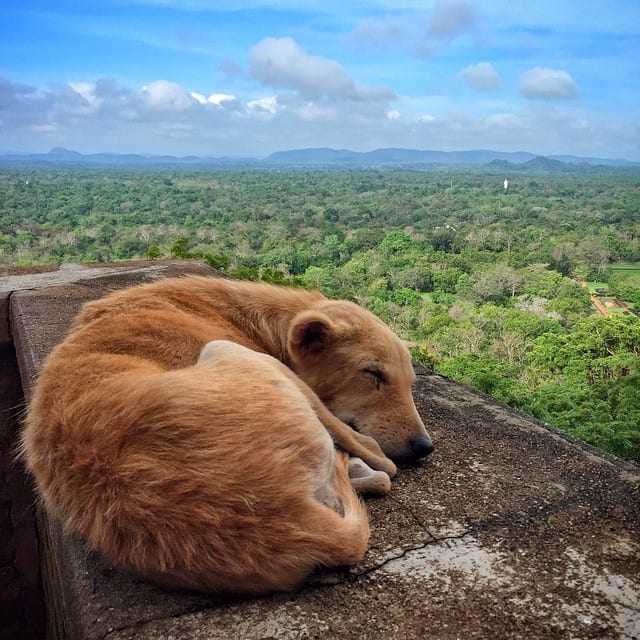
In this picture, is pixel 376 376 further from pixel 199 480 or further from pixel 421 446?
pixel 199 480

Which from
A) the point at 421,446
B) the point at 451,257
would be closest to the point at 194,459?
the point at 421,446

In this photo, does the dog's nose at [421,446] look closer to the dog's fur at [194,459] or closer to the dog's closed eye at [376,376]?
the dog's fur at [194,459]

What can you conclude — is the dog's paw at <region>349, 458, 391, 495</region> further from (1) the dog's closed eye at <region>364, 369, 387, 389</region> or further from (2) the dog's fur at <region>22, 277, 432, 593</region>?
(1) the dog's closed eye at <region>364, 369, 387, 389</region>

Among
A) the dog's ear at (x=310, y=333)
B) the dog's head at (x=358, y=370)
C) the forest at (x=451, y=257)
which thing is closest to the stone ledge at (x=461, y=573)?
the dog's head at (x=358, y=370)

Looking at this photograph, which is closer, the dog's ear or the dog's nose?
the dog's nose

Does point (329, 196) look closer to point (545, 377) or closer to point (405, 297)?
point (405, 297)

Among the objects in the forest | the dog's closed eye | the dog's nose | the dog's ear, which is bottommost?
the forest

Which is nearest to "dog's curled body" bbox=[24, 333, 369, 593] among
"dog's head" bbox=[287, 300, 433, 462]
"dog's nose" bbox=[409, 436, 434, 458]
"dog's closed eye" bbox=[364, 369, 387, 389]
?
"dog's nose" bbox=[409, 436, 434, 458]
